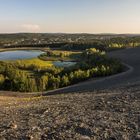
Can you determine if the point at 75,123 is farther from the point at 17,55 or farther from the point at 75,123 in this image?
the point at 17,55

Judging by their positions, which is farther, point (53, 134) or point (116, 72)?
point (116, 72)

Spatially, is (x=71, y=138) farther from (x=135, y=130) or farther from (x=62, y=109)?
(x=62, y=109)

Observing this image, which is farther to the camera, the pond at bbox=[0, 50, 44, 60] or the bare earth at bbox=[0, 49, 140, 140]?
the pond at bbox=[0, 50, 44, 60]

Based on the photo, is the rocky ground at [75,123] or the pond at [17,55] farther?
the pond at [17,55]

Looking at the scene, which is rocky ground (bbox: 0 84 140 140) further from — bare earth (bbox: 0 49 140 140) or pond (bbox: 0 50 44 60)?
pond (bbox: 0 50 44 60)

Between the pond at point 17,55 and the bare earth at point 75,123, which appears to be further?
the pond at point 17,55

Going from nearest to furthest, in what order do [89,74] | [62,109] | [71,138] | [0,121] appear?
[71,138], [0,121], [62,109], [89,74]

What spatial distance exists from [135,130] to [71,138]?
1811 millimetres

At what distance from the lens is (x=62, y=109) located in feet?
38.0

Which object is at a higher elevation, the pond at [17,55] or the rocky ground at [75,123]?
the rocky ground at [75,123]

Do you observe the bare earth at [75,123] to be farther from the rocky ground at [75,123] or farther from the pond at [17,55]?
the pond at [17,55]

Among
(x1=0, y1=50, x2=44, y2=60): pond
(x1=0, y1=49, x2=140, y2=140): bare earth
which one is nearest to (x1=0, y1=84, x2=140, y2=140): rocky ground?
(x1=0, y1=49, x2=140, y2=140): bare earth

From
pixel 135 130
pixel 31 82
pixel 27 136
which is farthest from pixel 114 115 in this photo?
pixel 31 82

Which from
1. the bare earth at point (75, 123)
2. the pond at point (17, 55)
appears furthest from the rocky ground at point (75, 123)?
the pond at point (17, 55)
